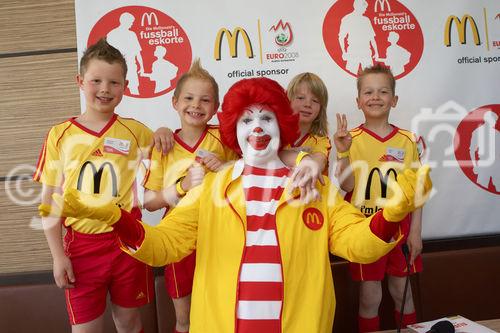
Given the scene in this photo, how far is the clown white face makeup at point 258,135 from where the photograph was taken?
52.0 inches

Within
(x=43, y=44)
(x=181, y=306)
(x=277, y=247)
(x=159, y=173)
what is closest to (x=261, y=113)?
(x=277, y=247)

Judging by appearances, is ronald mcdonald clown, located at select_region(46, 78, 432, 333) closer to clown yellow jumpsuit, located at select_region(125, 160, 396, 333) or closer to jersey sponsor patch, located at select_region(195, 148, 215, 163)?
clown yellow jumpsuit, located at select_region(125, 160, 396, 333)

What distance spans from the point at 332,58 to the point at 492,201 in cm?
115

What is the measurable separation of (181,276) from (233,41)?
121cm

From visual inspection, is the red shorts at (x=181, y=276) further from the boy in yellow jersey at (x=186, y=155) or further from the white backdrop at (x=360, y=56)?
the white backdrop at (x=360, y=56)

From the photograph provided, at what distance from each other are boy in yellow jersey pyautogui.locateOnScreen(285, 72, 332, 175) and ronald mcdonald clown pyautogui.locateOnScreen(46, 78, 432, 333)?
53 centimetres

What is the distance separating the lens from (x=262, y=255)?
1262mm

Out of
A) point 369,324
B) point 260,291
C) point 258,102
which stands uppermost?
point 258,102

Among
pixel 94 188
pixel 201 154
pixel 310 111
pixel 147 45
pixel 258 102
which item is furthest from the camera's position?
pixel 147 45

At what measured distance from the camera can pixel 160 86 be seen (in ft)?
7.53

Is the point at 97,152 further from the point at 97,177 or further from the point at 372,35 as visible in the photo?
the point at 372,35

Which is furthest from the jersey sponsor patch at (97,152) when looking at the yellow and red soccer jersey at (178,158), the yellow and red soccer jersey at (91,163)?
the yellow and red soccer jersey at (178,158)

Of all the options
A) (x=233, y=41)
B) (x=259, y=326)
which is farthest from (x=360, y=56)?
(x=259, y=326)

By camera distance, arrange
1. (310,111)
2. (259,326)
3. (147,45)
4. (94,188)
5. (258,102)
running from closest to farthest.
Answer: (259,326), (258,102), (94,188), (310,111), (147,45)
